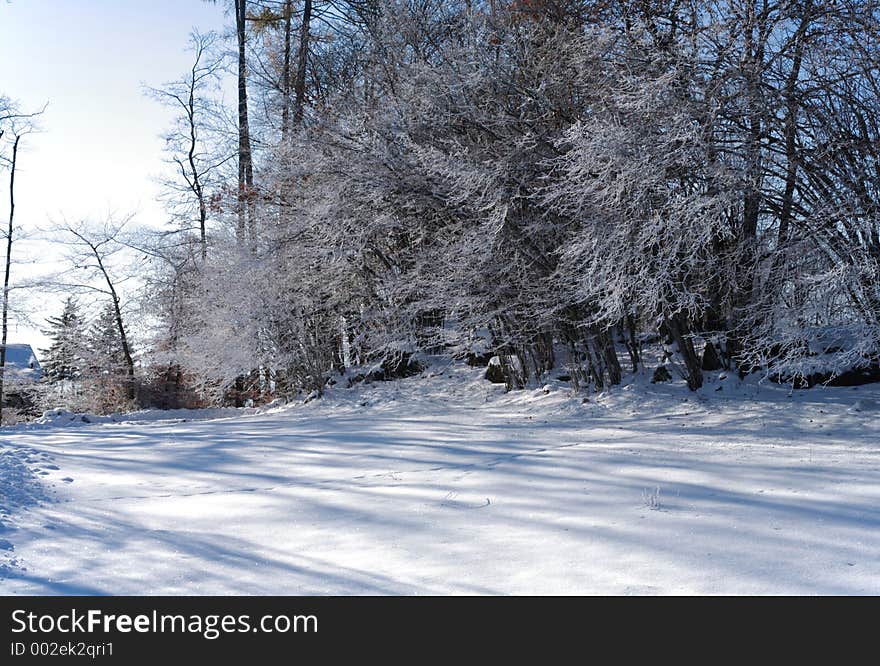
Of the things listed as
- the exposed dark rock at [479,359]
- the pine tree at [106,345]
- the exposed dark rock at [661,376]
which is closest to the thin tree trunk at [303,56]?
the exposed dark rock at [479,359]

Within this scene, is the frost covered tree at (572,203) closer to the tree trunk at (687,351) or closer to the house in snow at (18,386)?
the tree trunk at (687,351)

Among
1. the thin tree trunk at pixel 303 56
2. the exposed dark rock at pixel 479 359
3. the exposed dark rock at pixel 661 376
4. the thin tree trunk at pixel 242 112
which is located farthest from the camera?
the thin tree trunk at pixel 242 112

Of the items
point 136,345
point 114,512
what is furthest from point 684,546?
point 136,345

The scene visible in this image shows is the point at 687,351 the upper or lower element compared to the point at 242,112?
lower

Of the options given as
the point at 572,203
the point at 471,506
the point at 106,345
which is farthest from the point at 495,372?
the point at 106,345

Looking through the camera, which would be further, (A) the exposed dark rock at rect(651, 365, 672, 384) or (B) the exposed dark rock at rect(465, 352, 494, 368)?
(B) the exposed dark rock at rect(465, 352, 494, 368)

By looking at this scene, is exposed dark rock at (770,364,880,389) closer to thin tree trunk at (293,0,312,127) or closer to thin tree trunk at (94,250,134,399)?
thin tree trunk at (293,0,312,127)

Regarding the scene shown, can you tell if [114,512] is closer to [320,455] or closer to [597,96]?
[320,455]

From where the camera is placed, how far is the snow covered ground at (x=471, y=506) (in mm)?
3523

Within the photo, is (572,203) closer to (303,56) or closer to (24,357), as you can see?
(303,56)

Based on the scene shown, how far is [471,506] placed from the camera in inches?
193

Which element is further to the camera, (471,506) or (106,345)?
(106,345)

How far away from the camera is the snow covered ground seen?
3523mm

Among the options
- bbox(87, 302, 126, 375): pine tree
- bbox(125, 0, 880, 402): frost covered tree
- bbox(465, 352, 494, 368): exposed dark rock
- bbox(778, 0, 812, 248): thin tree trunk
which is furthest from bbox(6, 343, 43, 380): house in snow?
bbox(778, 0, 812, 248): thin tree trunk
